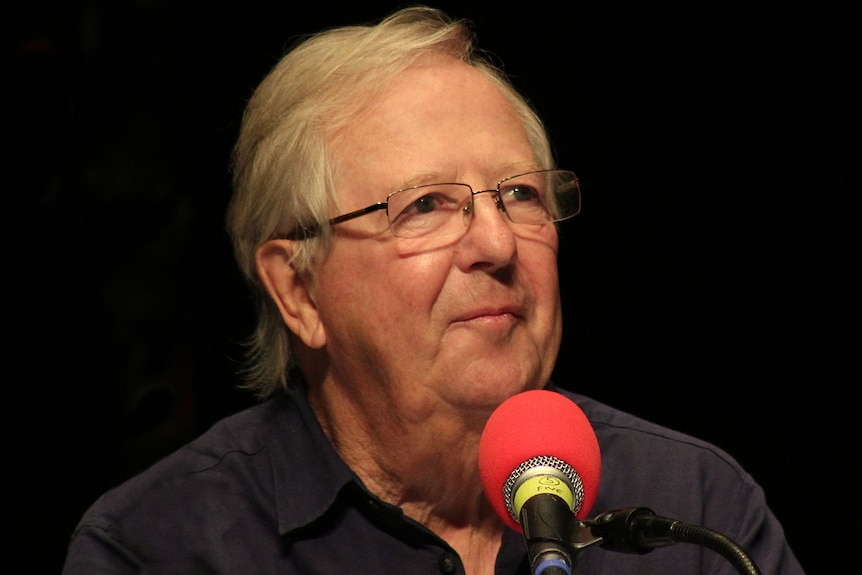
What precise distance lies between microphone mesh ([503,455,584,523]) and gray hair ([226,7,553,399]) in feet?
2.95

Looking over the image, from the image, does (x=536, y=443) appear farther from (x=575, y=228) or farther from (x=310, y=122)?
(x=575, y=228)

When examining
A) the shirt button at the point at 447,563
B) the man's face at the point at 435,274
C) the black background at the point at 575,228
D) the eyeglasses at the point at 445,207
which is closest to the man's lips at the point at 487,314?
the man's face at the point at 435,274

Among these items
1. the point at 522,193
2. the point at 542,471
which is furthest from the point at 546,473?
the point at 522,193

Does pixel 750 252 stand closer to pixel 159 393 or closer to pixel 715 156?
pixel 715 156

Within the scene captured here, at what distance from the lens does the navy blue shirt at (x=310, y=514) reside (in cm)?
208

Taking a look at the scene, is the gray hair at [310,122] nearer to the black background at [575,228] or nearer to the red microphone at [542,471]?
the black background at [575,228]

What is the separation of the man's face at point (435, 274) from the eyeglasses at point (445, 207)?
18mm

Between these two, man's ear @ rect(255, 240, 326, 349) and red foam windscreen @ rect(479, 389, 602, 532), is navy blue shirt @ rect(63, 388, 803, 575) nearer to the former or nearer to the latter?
man's ear @ rect(255, 240, 326, 349)

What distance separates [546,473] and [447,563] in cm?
73

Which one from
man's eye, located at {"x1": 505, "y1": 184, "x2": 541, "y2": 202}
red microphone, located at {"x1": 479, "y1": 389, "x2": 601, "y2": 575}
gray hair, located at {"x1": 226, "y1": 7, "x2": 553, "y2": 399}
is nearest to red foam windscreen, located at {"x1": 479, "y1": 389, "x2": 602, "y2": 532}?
red microphone, located at {"x1": 479, "y1": 389, "x2": 601, "y2": 575}

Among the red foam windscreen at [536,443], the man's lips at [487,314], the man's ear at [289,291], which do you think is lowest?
the man's ear at [289,291]

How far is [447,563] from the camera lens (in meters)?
2.12

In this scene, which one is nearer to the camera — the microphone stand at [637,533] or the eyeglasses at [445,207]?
the microphone stand at [637,533]

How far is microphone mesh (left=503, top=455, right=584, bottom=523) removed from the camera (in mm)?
1482
